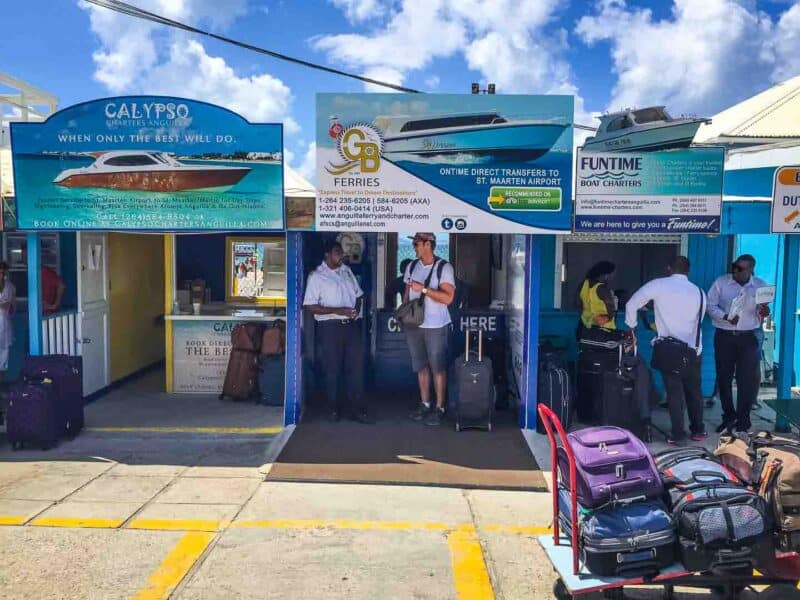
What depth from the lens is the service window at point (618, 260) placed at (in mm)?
8828

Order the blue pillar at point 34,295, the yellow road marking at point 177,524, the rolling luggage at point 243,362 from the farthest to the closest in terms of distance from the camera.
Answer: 1. the rolling luggage at point 243,362
2. the blue pillar at point 34,295
3. the yellow road marking at point 177,524

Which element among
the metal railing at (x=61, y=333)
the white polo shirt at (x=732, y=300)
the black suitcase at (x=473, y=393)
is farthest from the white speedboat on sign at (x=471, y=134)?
the metal railing at (x=61, y=333)

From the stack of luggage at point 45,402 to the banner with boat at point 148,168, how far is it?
135 centimetres

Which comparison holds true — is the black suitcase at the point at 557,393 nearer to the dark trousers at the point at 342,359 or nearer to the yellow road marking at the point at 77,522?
the dark trousers at the point at 342,359

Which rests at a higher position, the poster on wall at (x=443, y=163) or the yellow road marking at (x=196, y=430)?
the poster on wall at (x=443, y=163)

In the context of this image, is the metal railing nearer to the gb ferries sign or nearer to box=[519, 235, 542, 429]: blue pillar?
box=[519, 235, 542, 429]: blue pillar

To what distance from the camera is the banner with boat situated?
6.87 meters

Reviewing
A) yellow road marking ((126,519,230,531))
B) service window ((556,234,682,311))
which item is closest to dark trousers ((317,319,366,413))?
yellow road marking ((126,519,230,531))

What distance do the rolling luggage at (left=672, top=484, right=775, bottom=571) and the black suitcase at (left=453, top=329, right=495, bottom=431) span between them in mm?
3353

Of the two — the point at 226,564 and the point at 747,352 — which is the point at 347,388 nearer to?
the point at 226,564

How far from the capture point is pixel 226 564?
4492mm

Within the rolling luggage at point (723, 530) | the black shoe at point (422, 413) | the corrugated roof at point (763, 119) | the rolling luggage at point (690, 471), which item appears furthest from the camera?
the corrugated roof at point (763, 119)

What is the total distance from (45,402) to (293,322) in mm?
2384

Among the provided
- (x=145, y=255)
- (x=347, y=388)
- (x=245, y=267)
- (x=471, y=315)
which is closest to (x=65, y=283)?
(x=145, y=255)
